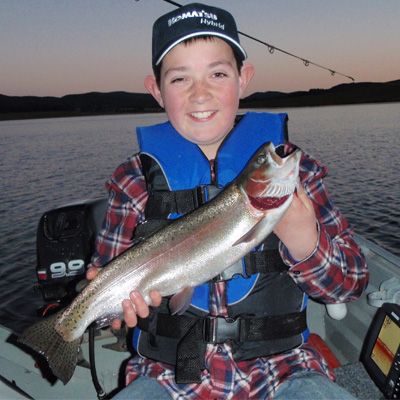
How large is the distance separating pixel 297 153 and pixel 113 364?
11.3 feet

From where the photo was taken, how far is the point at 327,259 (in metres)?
3.01

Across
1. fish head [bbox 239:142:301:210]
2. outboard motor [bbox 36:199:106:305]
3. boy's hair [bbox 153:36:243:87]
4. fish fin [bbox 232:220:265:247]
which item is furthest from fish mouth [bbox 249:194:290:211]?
outboard motor [bbox 36:199:106:305]

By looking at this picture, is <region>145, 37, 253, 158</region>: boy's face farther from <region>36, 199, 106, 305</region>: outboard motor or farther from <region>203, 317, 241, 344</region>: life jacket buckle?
<region>36, 199, 106, 305</region>: outboard motor

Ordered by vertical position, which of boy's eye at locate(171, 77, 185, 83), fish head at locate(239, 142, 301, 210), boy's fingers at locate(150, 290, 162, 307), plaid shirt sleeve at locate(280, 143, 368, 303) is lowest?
boy's fingers at locate(150, 290, 162, 307)

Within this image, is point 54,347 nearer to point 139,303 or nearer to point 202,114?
point 139,303

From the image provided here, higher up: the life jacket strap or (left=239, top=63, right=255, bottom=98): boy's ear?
(left=239, top=63, right=255, bottom=98): boy's ear

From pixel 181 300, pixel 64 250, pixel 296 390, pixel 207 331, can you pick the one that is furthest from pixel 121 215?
pixel 64 250

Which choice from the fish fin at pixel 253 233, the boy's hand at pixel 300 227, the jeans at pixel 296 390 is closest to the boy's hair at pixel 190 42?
the boy's hand at pixel 300 227

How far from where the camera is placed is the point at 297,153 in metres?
2.76

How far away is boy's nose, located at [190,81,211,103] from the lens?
3.29 metres

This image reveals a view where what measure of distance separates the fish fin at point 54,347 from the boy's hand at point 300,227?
1737 millimetres

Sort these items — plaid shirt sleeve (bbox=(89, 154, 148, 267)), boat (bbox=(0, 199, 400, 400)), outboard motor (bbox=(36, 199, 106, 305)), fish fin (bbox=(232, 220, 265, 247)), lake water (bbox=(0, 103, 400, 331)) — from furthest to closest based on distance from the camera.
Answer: lake water (bbox=(0, 103, 400, 331))
outboard motor (bbox=(36, 199, 106, 305))
boat (bbox=(0, 199, 400, 400))
plaid shirt sleeve (bbox=(89, 154, 148, 267))
fish fin (bbox=(232, 220, 265, 247))

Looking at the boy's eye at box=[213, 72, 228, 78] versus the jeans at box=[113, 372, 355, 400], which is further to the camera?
the boy's eye at box=[213, 72, 228, 78]

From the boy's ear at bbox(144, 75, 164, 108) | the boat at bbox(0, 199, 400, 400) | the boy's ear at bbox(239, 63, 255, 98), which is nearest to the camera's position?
the boy's ear at bbox(239, 63, 255, 98)
